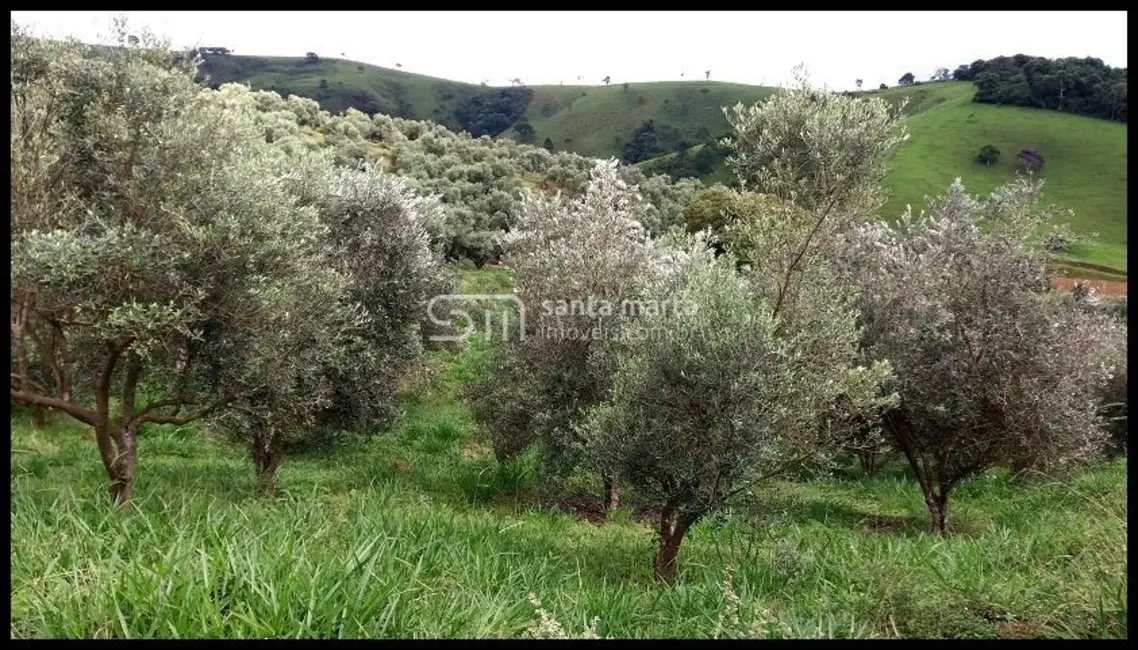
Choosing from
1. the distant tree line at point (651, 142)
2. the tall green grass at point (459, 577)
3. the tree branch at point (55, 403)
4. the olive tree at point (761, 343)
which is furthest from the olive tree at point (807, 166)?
the distant tree line at point (651, 142)

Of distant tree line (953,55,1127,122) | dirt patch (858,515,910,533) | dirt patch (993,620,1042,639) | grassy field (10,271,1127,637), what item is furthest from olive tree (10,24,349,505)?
distant tree line (953,55,1127,122)

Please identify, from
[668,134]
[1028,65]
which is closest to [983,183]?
[1028,65]

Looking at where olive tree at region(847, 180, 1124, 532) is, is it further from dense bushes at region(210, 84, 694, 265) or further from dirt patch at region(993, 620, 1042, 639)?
dense bushes at region(210, 84, 694, 265)

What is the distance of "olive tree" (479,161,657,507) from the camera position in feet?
61.4

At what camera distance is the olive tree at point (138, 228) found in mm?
10523

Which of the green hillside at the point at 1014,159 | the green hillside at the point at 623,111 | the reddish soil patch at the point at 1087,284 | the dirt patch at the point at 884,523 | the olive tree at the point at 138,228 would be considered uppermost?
the green hillside at the point at 623,111

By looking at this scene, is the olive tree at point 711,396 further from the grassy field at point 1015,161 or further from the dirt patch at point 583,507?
the grassy field at point 1015,161

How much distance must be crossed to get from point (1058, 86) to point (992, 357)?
131 metres

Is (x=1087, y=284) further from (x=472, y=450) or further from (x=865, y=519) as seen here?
(x=472, y=450)

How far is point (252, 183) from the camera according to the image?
1185cm

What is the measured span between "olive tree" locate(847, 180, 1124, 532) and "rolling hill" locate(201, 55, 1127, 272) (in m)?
17.7

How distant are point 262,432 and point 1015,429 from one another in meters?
18.2

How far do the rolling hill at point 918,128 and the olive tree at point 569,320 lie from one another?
69.3ft
